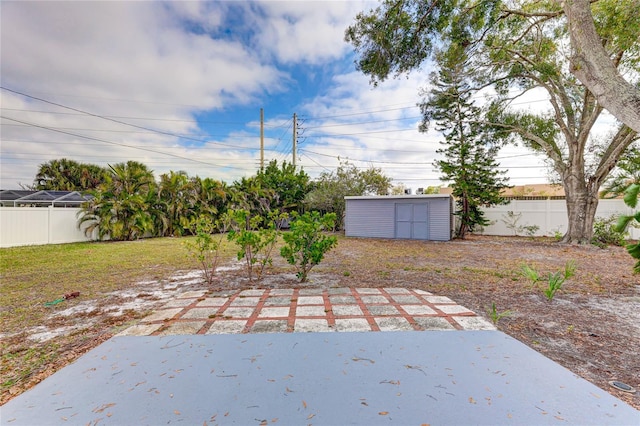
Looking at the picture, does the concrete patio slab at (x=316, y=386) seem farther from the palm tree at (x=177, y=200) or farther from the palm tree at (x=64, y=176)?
the palm tree at (x=64, y=176)

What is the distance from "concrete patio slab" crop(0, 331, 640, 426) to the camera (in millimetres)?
1577

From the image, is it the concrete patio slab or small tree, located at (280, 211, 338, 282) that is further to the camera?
small tree, located at (280, 211, 338, 282)

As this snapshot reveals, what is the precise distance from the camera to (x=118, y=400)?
5.64 ft

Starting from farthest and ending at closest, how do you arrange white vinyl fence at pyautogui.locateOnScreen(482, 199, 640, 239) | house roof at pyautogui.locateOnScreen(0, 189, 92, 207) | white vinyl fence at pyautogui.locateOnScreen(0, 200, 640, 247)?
1. white vinyl fence at pyautogui.locateOnScreen(482, 199, 640, 239)
2. house roof at pyautogui.locateOnScreen(0, 189, 92, 207)
3. white vinyl fence at pyautogui.locateOnScreen(0, 200, 640, 247)

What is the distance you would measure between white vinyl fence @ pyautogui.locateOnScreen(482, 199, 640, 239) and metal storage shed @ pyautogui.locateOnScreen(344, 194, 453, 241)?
3.54m

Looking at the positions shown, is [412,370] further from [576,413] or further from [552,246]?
[552,246]

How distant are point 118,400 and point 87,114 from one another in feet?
52.1

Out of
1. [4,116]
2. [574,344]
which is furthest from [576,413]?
[4,116]

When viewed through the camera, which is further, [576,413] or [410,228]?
[410,228]

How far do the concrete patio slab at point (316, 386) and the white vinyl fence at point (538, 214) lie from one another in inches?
517

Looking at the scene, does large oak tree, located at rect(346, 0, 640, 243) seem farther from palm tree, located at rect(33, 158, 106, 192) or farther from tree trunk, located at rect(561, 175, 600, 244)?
palm tree, located at rect(33, 158, 106, 192)

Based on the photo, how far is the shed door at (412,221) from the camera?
11.7 metres

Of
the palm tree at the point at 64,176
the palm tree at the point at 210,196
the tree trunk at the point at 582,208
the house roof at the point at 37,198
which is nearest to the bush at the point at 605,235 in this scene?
the tree trunk at the point at 582,208

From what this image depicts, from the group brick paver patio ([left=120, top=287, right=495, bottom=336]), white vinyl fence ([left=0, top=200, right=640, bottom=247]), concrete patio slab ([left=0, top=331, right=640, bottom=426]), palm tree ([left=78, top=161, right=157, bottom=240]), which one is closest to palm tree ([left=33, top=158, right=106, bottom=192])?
palm tree ([left=78, top=161, right=157, bottom=240])
